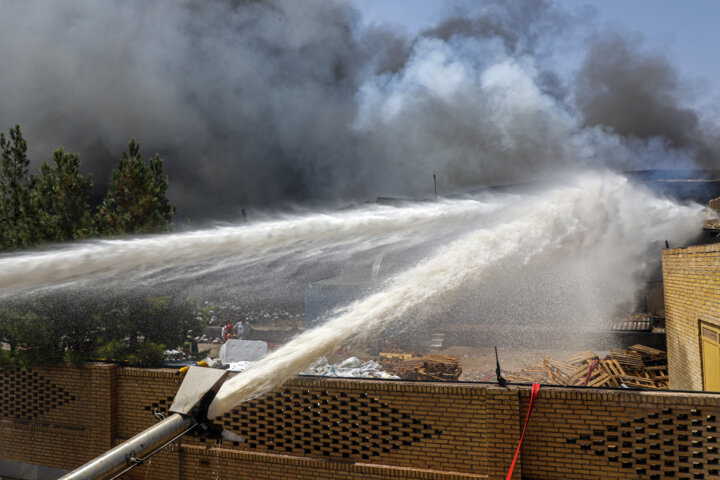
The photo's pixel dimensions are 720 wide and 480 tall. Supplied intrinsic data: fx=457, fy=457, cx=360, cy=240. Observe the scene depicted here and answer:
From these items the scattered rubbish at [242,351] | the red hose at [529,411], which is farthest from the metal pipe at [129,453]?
the scattered rubbish at [242,351]

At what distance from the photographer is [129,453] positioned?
3568 mm

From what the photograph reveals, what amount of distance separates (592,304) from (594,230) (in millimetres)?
11705

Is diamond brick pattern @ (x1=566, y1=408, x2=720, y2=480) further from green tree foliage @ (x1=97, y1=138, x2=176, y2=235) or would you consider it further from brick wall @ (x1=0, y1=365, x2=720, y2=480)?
green tree foliage @ (x1=97, y1=138, x2=176, y2=235)

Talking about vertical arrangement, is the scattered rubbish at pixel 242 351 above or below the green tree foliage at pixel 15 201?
below

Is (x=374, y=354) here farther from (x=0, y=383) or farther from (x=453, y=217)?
(x=0, y=383)

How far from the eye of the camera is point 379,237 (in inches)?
370

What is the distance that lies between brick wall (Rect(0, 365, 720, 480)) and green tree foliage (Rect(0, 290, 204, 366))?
580 mm

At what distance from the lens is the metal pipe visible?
3330mm

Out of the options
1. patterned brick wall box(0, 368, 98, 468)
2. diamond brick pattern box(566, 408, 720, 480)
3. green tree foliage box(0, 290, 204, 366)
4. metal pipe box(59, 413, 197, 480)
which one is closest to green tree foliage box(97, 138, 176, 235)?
green tree foliage box(0, 290, 204, 366)

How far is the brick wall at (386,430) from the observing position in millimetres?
6398

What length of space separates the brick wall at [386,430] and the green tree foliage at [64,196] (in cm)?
485

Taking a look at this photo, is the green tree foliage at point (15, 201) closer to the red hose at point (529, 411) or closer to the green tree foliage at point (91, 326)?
the green tree foliage at point (91, 326)

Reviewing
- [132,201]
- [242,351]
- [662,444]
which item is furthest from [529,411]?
[132,201]

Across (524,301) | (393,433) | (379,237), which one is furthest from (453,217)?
(524,301)
